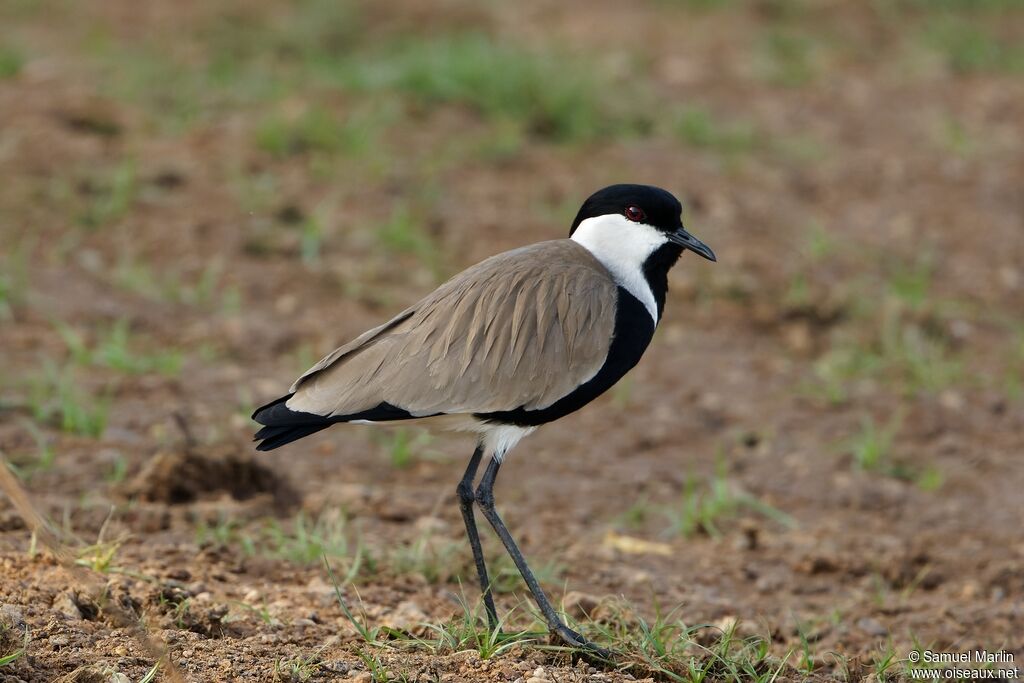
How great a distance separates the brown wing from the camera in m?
4.20

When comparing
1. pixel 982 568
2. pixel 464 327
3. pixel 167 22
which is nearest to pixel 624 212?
pixel 464 327

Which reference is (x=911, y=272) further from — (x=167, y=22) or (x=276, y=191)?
(x=167, y=22)

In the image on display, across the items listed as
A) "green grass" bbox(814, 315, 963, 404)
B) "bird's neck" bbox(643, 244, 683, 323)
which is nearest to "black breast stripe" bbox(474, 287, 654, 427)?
"bird's neck" bbox(643, 244, 683, 323)

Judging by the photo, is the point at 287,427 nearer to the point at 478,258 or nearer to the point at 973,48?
the point at 478,258

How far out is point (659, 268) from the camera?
464 centimetres

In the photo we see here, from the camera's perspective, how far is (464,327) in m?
4.35

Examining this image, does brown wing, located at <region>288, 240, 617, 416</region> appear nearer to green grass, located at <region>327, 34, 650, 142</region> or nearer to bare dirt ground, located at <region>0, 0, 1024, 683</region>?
bare dirt ground, located at <region>0, 0, 1024, 683</region>

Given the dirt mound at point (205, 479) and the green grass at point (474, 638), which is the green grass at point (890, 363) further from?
the green grass at point (474, 638)

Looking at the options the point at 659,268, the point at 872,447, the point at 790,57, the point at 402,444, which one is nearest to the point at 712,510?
the point at 872,447

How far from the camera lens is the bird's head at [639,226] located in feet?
15.1

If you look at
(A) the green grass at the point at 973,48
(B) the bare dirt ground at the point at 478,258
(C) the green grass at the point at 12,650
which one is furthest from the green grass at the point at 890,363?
(A) the green grass at the point at 973,48

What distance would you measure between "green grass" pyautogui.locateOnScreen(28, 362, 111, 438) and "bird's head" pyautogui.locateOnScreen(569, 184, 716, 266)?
7.86 ft

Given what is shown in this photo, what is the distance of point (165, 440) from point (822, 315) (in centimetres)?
358

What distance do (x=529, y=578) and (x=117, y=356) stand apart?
9.54 feet
